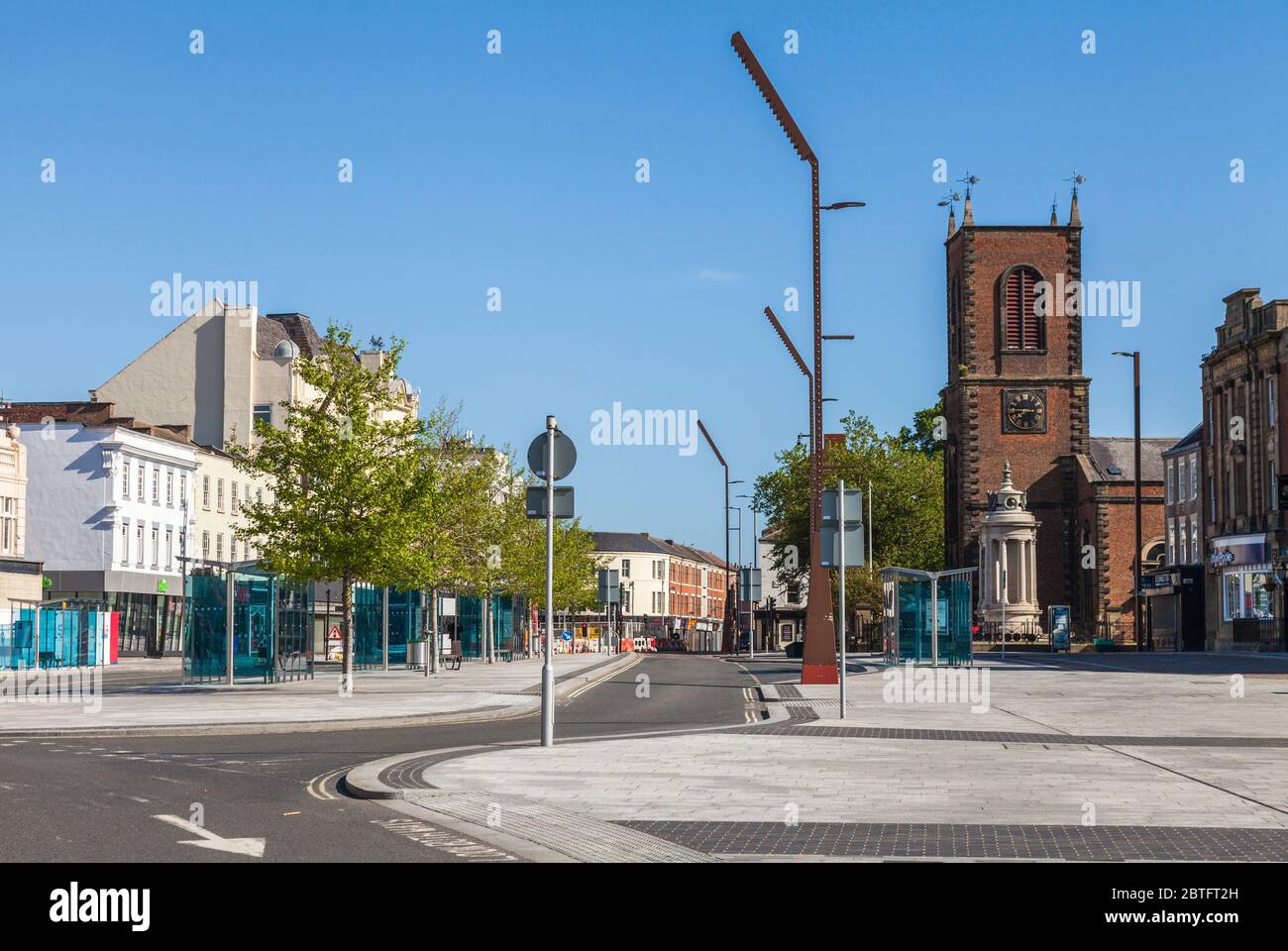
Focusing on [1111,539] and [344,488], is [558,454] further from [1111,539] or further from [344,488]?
[1111,539]

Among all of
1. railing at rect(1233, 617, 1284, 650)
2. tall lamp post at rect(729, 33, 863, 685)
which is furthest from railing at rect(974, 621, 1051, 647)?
tall lamp post at rect(729, 33, 863, 685)

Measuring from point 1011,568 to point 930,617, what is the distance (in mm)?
36617

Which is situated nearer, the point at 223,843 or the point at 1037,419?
the point at 223,843

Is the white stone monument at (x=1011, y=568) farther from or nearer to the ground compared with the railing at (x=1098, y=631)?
farther from the ground

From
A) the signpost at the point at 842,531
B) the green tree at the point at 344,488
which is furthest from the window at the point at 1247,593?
the signpost at the point at 842,531

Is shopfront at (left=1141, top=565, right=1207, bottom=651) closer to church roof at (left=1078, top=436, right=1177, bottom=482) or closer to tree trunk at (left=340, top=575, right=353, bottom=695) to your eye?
church roof at (left=1078, top=436, right=1177, bottom=482)

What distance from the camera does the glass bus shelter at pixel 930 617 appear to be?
45094 millimetres

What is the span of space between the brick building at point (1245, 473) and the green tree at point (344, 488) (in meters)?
38.9

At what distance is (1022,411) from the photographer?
90.2m

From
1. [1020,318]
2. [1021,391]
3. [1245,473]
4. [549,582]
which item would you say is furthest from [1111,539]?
[549,582]

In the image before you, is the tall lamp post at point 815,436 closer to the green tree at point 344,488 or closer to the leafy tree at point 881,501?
the green tree at point 344,488

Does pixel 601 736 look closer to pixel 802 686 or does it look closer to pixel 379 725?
pixel 379 725
